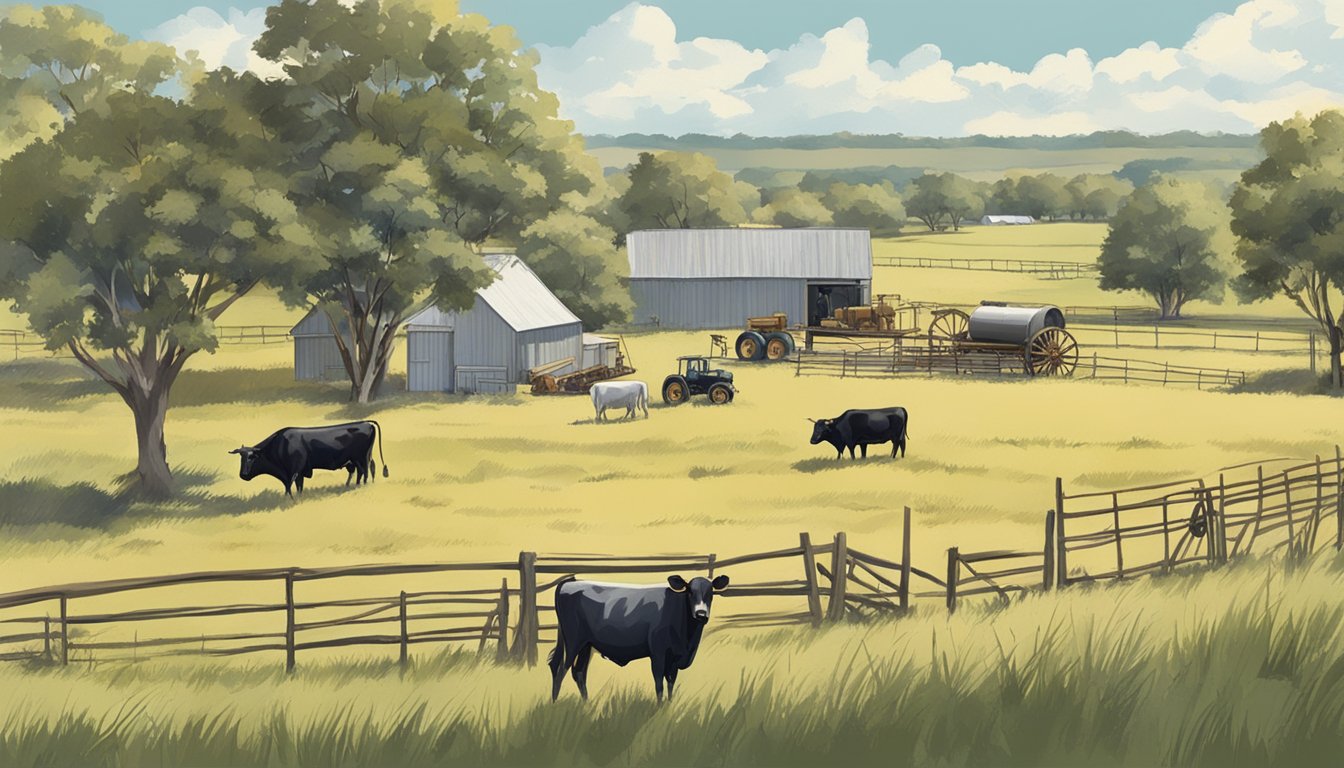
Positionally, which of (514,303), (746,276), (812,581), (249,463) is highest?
(746,276)

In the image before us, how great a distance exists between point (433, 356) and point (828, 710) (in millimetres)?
37118

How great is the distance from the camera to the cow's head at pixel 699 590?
11391mm

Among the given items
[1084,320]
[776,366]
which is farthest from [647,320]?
[1084,320]

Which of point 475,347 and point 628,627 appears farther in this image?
point 475,347

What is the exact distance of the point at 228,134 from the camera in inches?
1216

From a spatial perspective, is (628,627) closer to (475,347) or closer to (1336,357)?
(475,347)

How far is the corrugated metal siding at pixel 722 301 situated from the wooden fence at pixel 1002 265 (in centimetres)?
4325

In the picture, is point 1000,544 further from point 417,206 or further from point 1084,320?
point 1084,320

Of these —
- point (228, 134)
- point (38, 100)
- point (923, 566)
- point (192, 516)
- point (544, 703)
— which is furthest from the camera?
point (38, 100)

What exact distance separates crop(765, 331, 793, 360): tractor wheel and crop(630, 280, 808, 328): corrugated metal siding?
1571cm

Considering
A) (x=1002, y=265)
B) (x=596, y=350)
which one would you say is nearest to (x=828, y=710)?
(x=596, y=350)

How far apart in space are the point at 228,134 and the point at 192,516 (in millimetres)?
8669

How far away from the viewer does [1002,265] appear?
124 meters

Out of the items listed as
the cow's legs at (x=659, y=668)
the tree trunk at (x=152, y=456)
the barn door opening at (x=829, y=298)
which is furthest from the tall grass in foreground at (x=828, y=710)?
the barn door opening at (x=829, y=298)
